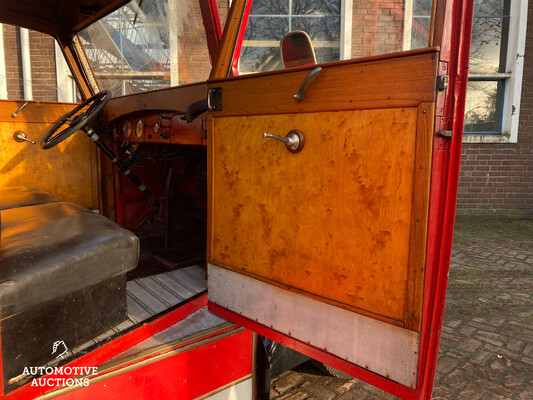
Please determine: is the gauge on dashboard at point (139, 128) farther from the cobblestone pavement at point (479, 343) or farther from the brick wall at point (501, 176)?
the brick wall at point (501, 176)

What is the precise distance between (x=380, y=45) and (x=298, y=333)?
3.56 ft

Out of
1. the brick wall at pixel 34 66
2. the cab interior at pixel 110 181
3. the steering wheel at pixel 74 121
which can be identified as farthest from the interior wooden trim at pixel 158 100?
the brick wall at pixel 34 66

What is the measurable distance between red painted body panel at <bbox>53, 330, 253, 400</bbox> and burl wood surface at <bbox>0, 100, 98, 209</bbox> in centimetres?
213

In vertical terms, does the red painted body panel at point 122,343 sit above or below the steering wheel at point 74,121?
below

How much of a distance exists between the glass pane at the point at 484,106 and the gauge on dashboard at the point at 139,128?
19.4 ft

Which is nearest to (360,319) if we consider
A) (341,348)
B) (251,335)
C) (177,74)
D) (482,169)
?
(341,348)

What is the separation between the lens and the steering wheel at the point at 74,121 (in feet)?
7.95

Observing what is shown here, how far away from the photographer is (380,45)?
140cm

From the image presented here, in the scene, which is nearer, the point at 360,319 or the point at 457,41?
the point at 457,41

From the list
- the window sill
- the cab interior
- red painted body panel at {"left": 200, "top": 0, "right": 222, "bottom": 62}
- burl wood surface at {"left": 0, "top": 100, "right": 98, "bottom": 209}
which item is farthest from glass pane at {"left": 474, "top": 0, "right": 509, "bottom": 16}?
burl wood surface at {"left": 0, "top": 100, "right": 98, "bottom": 209}

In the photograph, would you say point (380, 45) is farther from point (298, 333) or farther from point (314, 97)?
point (298, 333)

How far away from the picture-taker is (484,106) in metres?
6.95

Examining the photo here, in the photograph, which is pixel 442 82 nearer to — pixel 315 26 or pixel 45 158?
pixel 315 26

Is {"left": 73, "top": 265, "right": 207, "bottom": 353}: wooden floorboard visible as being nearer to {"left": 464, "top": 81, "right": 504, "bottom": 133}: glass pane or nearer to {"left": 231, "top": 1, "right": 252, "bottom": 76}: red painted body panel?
{"left": 231, "top": 1, "right": 252, "bottom": 76}: red painted body panel
